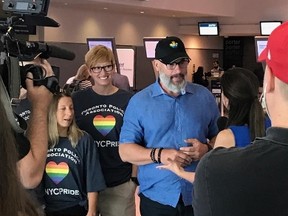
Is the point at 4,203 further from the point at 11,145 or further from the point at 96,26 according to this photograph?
the point at 96,26

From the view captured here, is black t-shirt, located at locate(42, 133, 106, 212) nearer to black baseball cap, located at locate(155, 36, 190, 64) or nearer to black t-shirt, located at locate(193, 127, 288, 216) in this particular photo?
black baseball cap, located at locate(155, 36, 190, 64)

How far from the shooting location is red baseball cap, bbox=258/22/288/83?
1.12 metres

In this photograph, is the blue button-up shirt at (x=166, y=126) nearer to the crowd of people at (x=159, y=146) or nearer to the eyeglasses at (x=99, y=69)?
the crowd of people at (x=159, y=146)

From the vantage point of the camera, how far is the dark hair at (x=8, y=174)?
0.91m

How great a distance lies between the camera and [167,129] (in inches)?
107

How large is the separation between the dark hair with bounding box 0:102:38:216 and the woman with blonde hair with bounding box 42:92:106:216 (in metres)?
1.98

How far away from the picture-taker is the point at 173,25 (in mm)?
16625

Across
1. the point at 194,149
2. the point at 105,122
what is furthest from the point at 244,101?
the point at 105,122

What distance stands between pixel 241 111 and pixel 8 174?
4.82 ft

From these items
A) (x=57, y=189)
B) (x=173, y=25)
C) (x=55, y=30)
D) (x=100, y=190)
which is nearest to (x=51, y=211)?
(x=57, y=189)

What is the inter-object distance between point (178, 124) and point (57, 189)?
799mm

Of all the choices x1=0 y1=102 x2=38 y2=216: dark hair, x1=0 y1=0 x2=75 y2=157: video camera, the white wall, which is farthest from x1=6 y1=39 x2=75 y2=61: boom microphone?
the white wall

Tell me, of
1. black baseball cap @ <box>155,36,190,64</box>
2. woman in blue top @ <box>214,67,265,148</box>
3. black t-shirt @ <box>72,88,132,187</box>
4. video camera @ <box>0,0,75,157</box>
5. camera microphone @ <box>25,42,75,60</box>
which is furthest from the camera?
black t-shirt @ <box>72,88,132,187</box>

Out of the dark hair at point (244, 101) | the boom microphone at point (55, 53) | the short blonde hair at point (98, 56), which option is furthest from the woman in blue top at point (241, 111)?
the short blonde hair at point (98, 56)
